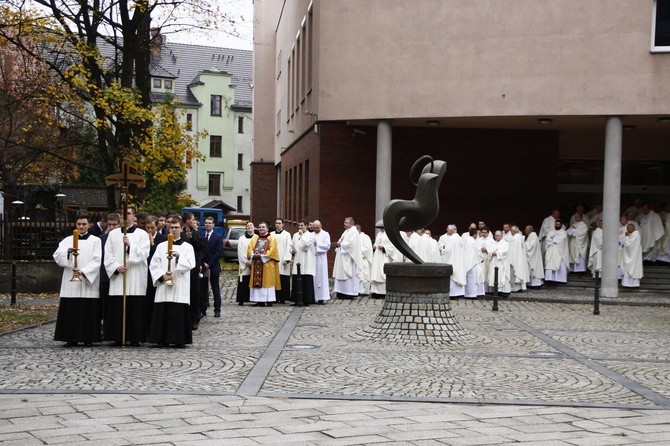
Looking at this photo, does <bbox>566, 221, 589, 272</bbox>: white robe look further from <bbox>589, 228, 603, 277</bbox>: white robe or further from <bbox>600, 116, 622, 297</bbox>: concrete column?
<bbox>600, 116, 622, 297</bbox>: concrete column

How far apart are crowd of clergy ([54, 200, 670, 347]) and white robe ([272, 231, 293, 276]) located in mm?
26

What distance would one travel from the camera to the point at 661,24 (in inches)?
909

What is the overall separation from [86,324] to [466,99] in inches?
525

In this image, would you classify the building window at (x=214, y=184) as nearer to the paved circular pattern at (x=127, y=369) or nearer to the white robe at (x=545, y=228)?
the white robe at (x=545, y=228)

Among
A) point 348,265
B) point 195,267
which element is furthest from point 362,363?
point 348,265

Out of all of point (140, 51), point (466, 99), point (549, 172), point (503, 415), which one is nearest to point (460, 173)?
point (549, 172)

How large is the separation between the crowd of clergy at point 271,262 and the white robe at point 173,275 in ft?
0.05

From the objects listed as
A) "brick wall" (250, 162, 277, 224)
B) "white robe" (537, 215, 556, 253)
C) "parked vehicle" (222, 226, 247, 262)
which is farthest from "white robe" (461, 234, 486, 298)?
"brick wall" (250, 162, 277, 224)

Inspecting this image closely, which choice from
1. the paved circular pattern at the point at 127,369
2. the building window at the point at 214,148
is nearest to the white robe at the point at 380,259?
the paved circular pattern at the point at 127,369

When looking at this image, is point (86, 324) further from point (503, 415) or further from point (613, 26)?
point (613, 26)

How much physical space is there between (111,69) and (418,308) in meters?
14.1

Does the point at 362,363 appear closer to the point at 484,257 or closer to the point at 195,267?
the point at 195,267

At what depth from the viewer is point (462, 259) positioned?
77.2 feet

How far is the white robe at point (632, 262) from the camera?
81.1 feet
